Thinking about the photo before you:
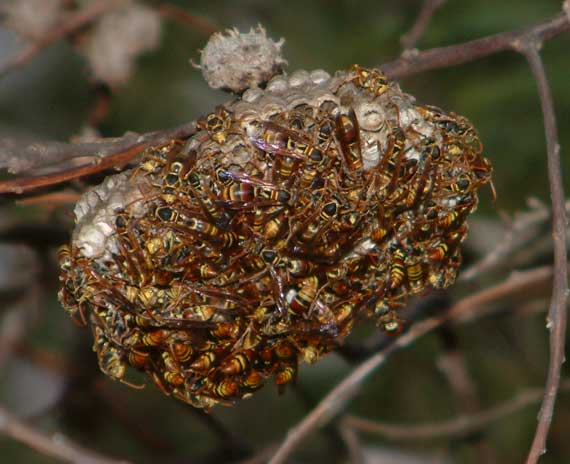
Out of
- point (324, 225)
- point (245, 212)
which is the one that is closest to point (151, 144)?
point (245, 212)

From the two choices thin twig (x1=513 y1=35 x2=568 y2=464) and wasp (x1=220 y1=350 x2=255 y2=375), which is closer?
thin twig (x1=513 y1=35 x2=568 y2=464)

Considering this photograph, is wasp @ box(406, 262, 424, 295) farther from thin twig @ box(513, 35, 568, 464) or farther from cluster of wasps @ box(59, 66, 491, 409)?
thin twig @ box(513, 35, 568, 464)

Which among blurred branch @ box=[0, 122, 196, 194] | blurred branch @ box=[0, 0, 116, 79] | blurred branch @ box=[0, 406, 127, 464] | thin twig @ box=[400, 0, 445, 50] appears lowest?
blurred branch @ box=[0, 406, 127, 464]

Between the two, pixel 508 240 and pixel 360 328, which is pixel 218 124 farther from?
pixel 360 328

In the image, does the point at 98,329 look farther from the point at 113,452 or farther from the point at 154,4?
the point at 113,452

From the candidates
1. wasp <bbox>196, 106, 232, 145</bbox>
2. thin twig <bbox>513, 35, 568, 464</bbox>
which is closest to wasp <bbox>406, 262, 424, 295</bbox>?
thin twig <bbox>513, 35, 568, 464</bbox>

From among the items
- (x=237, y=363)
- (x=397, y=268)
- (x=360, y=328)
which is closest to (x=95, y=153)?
(x=237, y=363)

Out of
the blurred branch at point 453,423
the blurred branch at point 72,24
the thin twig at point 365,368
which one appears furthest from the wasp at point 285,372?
the blurred branch at point 72,24

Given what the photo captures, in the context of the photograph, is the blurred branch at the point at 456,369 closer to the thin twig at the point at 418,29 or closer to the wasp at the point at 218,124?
the thin twig at the point at 418,29
